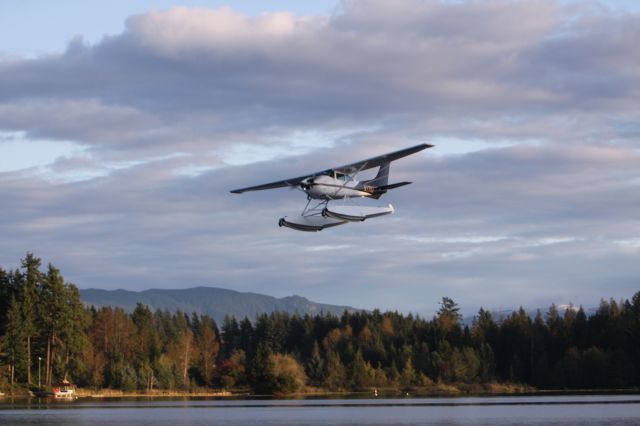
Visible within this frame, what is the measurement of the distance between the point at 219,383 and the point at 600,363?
38.1 meters

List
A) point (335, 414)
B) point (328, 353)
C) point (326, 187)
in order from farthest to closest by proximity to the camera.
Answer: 1. point (328, 353)
2. point (335, 414)
3. point (326, 187)

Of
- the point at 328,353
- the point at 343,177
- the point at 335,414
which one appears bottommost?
the point at 335,414

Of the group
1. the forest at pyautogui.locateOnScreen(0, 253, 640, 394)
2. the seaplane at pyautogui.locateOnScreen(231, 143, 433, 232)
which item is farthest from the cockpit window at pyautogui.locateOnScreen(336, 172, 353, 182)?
the forest at pyautogui.locateOnScreen(0, 253, 640, 394)

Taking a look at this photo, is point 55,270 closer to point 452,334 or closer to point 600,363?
point 452,334

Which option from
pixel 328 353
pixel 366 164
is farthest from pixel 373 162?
pixel 328 353

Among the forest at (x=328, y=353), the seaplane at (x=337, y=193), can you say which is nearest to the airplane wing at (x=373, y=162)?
the seaplane at (x=337, y=193)

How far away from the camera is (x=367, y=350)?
117688 millimetres

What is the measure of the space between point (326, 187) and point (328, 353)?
67.1 m

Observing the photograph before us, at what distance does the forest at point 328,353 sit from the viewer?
93.0m

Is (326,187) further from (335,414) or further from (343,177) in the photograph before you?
(335,414)

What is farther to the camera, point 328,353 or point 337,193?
point 328,353

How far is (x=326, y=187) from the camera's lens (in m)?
47.4

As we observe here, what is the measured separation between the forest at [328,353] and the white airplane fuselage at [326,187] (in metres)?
43.8

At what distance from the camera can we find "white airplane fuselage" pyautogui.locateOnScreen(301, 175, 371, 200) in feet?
155
